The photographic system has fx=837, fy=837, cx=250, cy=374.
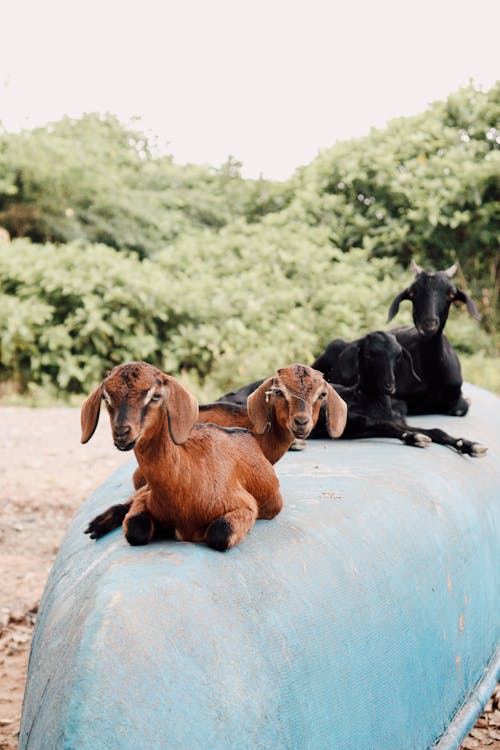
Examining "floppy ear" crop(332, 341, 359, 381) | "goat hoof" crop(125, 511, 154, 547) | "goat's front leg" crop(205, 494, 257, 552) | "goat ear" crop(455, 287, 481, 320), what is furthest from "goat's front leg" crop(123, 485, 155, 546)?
"goat ear" crop(455, 287, 481, 320)

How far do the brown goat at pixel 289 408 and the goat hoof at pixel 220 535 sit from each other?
302 millimetres

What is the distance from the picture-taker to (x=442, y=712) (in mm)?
2809

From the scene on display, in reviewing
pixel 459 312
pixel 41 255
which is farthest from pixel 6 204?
pixel 459 312

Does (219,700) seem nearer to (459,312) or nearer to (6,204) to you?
(459,312)

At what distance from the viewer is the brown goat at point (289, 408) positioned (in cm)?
219

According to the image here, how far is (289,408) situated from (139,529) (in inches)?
19.7

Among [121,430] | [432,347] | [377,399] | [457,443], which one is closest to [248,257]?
[432,347]

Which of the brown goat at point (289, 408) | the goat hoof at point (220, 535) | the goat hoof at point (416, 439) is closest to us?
the goat hoof at point (220, 535)

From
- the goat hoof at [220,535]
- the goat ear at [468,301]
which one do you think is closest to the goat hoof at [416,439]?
the goat ear at [468,301]

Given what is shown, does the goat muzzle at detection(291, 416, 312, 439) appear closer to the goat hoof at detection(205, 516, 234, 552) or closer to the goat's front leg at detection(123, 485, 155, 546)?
the goat hoof at detection(205, 516, 234, 552)

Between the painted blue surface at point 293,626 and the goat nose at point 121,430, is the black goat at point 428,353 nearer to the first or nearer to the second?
the painted blue surface at point 293,626

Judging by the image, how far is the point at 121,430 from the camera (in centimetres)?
A: 180

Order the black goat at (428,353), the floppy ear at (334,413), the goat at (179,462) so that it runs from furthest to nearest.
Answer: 1. the black goat at (428,353)
2. the floppy ear at (334,413)
3. the goat at (179,462)

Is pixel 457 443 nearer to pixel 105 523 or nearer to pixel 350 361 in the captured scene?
pixel 350 361
